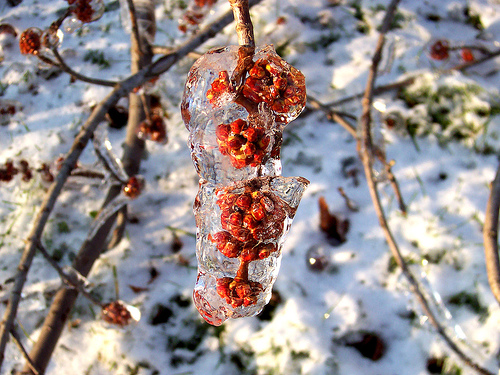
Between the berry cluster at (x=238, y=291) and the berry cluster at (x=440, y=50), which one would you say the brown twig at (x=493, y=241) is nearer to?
the berry cluster at (x=238, y=291)

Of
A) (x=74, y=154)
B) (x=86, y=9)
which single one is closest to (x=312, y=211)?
(x=74, y=154)

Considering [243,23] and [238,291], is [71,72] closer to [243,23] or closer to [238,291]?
[243,23]

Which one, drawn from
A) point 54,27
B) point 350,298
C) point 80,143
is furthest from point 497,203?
point 54,27

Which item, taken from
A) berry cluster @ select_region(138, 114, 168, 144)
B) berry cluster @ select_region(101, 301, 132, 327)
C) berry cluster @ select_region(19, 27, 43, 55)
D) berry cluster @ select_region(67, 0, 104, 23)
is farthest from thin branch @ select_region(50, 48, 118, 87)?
berry cluster @ select_region(101, 301, 132, 327)

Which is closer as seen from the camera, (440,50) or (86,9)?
(86,9)

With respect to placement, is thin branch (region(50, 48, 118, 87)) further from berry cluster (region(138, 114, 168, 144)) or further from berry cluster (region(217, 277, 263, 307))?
berry cluster (region(217, 277, 263, 307))

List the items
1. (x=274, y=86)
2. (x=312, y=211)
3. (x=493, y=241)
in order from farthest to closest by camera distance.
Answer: (x=312, y=211), (x=493, y=241), (x=274, y=86)
